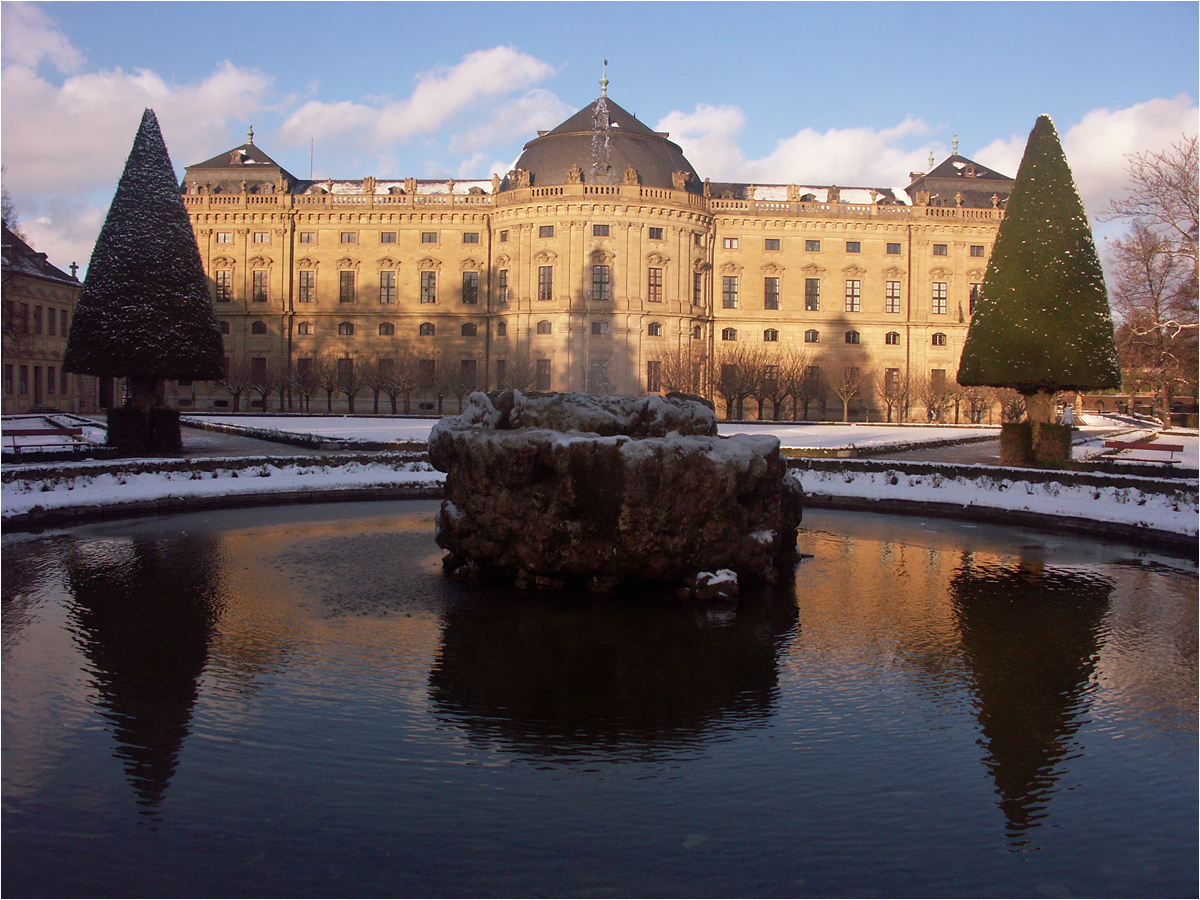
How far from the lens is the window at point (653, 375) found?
51.4 meters

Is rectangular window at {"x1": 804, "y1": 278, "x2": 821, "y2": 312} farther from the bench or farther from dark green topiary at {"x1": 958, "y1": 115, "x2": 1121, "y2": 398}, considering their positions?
dark green topiary at {"x1": 958, "y1": 115, "x2": 1121, "y2": 398}

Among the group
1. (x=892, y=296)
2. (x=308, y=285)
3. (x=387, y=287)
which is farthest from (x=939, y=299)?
(x=308, y=285)

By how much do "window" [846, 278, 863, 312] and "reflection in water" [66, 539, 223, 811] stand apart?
51.7 meters

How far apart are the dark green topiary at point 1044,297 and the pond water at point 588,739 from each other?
12.1 metres

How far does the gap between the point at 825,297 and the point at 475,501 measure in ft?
168

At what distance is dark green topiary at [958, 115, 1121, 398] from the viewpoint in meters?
19.6

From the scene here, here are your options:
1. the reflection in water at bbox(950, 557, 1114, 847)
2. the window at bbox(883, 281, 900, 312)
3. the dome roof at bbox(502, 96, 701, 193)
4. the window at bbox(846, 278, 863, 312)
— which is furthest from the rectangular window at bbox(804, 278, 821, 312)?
the reflection in water at bbox(950, 557, 1114, 847)

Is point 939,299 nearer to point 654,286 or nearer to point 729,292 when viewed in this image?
point 729,292

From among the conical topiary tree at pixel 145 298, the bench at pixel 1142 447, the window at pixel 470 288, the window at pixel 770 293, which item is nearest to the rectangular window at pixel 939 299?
the window at pixel 770 293

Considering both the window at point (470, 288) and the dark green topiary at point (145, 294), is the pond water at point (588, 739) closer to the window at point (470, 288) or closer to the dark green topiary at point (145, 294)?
the dark green topiary at point (145, 294)

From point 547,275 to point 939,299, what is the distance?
25.7m

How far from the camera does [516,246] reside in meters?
53.2

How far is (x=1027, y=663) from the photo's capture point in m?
6.57

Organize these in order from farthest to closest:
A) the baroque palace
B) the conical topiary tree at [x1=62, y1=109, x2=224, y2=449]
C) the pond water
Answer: the baroque palace, the conical topiary tree at [x1=62, y1=109, x2=224, y2=449], the pond water
